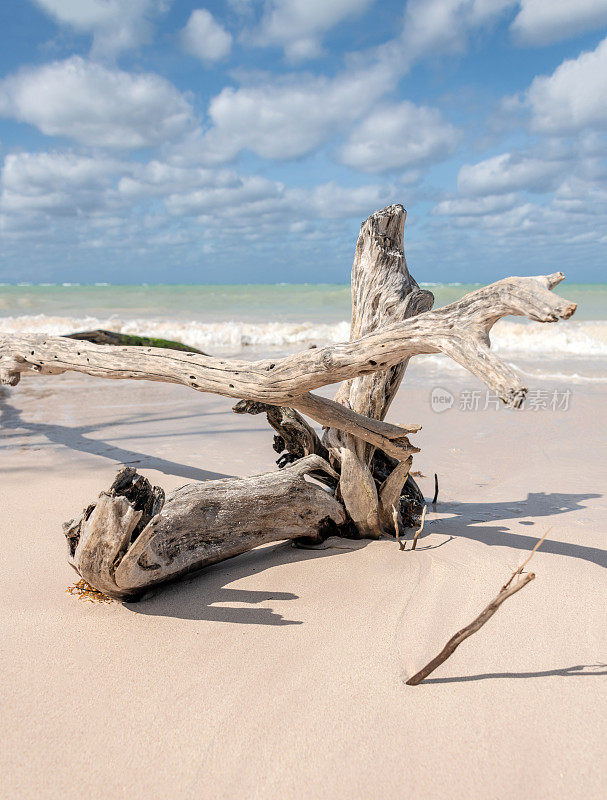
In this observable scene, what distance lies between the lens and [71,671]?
227 centimetres

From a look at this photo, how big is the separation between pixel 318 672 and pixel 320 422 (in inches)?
55.3

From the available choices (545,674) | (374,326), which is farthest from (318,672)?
(374,326)

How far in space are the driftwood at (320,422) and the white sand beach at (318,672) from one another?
23 centimetres

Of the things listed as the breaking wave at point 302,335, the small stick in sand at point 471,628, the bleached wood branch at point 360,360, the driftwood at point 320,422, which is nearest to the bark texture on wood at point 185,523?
the driftwood at point 320,422

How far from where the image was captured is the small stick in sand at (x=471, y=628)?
1892 millimetres

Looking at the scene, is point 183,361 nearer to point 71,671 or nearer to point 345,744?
point 71,671

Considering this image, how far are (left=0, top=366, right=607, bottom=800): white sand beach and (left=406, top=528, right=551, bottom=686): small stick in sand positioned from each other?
0.19 ft

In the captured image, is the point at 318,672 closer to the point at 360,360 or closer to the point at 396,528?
the point at 396,528

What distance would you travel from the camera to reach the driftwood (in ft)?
7.48

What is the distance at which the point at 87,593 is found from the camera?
278cm

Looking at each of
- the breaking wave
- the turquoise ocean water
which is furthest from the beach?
the breaking wave

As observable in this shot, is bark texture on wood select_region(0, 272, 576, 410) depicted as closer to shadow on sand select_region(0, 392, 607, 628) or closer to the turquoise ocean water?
shadow on sand select_region(0, 392, 607, 628)

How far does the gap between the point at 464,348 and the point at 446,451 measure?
401 cm

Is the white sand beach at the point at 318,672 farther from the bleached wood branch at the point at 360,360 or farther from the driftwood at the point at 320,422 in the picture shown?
the bleached wood branch at the point at 360,360
